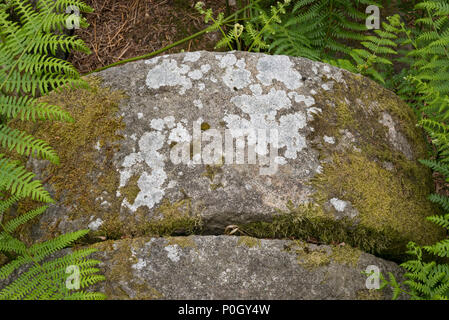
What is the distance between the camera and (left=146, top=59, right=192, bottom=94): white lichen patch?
304cm

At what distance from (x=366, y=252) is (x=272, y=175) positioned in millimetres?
888

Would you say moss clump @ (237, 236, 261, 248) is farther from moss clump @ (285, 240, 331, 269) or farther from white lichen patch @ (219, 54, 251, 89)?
white lichen patch @ (219, 54, 251, 89)

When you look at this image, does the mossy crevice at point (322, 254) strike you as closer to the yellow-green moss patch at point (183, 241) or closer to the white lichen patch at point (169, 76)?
the yellow-green moss patch at point (183, 241)

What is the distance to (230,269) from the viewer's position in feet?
8.05

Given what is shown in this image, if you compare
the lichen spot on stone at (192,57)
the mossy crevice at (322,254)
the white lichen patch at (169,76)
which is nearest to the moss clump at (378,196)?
the mossy crevice at (322,254)

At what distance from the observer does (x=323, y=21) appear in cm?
415

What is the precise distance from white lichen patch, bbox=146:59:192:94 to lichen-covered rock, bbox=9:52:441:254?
1 centimetres

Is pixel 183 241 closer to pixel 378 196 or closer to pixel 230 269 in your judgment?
pixel 230 269

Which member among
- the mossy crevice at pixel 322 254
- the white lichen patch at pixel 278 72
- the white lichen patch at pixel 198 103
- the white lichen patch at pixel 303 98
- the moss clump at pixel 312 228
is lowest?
the mossy crevice at pixel 322 254

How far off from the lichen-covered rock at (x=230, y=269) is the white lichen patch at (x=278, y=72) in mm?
1341

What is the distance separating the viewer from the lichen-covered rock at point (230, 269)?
240cm

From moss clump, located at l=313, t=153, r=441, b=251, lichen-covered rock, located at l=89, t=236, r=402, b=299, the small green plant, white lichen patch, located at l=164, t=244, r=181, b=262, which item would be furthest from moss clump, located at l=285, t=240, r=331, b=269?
the small green plant

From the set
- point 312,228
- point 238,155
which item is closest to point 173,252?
point 238,155

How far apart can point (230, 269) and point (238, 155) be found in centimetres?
84
